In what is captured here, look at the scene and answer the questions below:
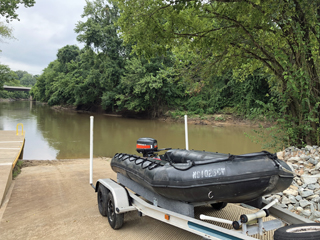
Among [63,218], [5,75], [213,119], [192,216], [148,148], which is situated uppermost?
[5,75]

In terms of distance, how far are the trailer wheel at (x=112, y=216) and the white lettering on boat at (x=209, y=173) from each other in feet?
4.93

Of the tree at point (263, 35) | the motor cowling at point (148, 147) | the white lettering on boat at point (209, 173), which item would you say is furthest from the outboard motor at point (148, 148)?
the tree at point (263, 35)

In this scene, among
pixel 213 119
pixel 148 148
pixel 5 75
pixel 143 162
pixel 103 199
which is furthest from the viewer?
pixel 5 75

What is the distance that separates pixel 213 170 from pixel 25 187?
16.1 feet

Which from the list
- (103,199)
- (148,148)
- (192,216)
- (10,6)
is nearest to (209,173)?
(192,216)

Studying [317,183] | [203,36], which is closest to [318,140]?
[317,183]

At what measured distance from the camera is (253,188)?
A: 241 cm

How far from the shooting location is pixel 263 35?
20.3ft

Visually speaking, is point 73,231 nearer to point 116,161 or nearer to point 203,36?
point 116,161

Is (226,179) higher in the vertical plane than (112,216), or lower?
higher

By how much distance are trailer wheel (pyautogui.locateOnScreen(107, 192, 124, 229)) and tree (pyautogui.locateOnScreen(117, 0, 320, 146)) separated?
12.1 ft

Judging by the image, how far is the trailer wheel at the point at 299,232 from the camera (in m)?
2.09

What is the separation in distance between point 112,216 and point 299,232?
93.6 inches

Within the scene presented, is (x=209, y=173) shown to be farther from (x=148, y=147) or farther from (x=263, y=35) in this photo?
(x=263, y=35)
